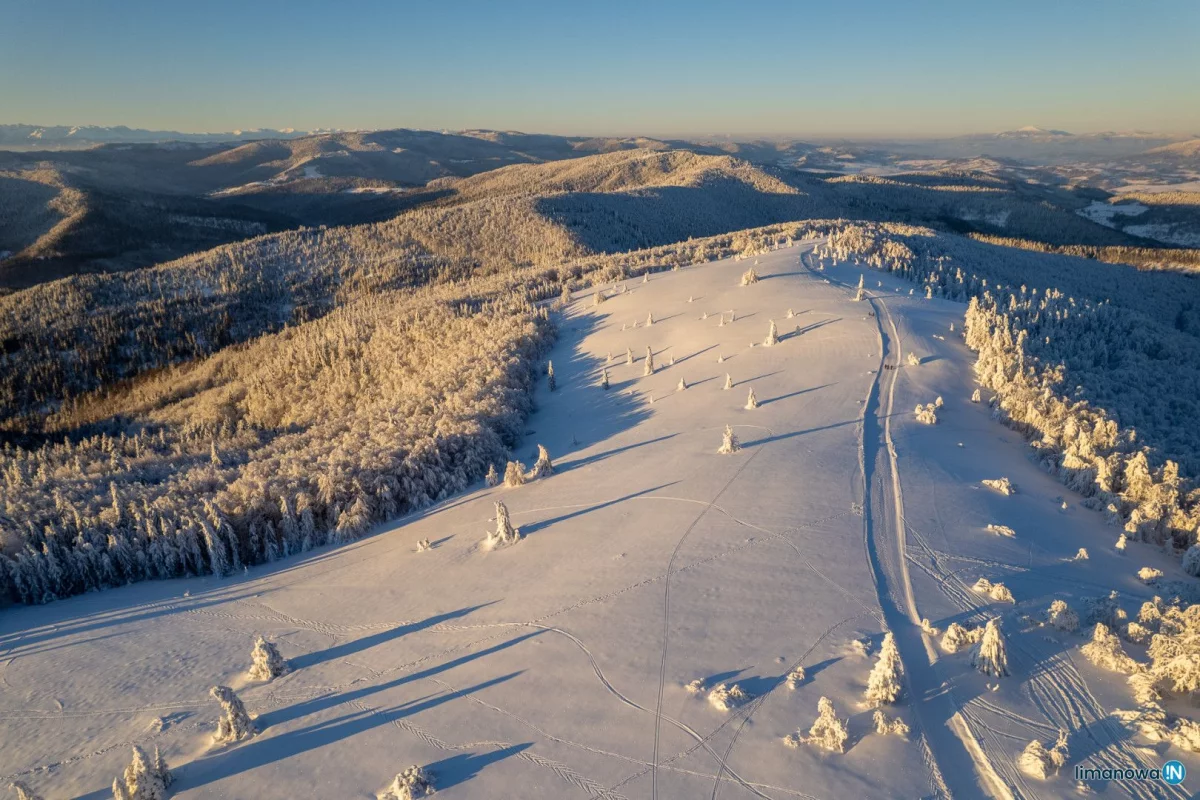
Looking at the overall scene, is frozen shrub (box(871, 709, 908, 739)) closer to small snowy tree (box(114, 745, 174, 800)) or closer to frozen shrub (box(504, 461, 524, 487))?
small snowy tree (box(114, 745, 174, 800))

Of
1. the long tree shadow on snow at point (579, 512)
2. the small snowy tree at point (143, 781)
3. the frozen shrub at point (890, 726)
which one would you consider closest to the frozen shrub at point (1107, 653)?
the frozen shrub at point (890, 726)

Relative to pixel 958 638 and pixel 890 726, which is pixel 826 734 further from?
pixel 958 638

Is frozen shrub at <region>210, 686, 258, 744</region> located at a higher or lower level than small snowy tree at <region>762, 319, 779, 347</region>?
lower

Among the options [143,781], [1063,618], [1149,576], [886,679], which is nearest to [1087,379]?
[1149,576]

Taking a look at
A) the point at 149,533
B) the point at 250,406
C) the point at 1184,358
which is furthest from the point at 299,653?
the point at 1184,358

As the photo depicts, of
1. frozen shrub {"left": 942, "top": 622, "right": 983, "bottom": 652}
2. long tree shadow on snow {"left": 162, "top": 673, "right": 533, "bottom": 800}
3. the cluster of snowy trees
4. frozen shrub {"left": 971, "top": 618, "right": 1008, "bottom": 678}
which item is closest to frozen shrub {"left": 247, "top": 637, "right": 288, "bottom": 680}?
long tree shadow on snow {"left": 162, "top": 673, "right": 533, "bottom": 800}

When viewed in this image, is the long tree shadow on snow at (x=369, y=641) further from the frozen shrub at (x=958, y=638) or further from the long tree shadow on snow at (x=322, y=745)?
the frozen shrub at (x=958, y=638)
